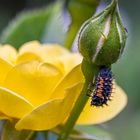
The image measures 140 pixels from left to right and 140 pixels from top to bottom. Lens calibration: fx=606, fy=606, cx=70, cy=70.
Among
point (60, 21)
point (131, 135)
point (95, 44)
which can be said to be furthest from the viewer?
point (131, 135)

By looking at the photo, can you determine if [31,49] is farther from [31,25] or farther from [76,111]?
[31,25]

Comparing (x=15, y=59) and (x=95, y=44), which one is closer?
(x=95, y=44)

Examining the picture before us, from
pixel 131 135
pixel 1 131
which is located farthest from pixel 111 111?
pixel 131 135

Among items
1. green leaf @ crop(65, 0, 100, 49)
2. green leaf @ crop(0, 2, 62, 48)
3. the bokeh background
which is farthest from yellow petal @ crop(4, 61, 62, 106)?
the bokeh background

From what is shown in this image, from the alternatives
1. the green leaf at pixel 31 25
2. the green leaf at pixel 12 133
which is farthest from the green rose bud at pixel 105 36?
the green leaf at pixel 31 25

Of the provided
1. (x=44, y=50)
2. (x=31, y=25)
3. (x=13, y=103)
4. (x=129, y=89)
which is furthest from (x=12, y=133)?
Result: (x=129, y=89)

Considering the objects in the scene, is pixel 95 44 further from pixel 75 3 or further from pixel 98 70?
pixel 75 3

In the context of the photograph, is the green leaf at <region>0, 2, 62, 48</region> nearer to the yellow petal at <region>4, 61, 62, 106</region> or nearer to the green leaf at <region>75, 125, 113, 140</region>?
the green leaf at <region>75, 125, 113, 140</region>
